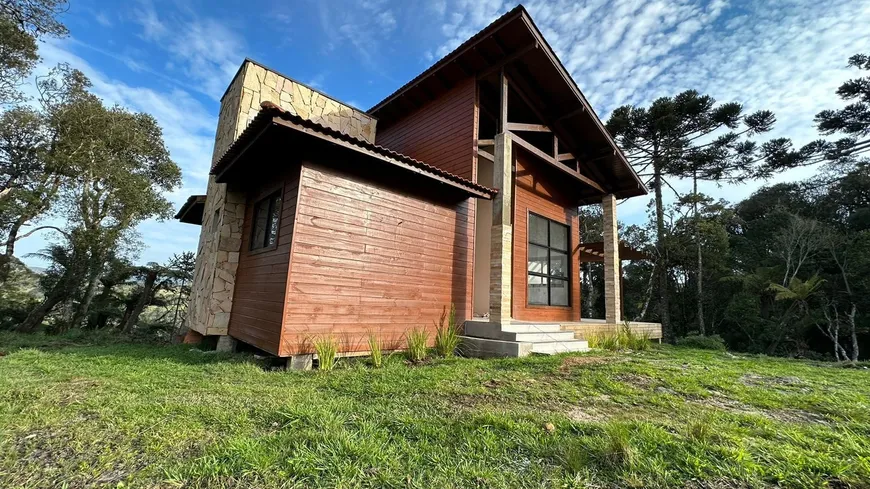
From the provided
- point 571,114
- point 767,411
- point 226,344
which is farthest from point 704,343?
point 226,344

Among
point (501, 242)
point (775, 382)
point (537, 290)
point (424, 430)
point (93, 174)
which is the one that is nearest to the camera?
point (424, 430)

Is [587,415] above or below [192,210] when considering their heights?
below

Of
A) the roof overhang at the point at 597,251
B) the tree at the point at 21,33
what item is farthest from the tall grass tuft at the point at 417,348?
the tree at the point at 21,33

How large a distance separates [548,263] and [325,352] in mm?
5826

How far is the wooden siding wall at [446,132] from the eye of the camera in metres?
7.00

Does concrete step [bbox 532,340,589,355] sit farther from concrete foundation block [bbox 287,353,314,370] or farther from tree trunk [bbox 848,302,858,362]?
tree trunk [bbox 848,302,858,362]

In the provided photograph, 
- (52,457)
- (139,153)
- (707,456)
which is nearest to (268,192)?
(52,457)

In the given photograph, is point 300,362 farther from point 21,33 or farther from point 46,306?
point 21,33

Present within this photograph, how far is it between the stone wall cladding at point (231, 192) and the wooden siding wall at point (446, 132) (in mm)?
1041

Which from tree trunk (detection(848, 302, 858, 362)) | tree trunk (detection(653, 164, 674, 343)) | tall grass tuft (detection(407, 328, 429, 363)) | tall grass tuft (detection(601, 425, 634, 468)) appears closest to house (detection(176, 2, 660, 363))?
tall grass tuft (detection(407, 328, 429, 363))

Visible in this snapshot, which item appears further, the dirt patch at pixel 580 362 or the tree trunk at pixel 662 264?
the tree trunk at pixel 662 264

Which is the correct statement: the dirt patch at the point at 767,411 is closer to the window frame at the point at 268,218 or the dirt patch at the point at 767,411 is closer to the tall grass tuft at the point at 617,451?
the tall grass tuft at the point at 617,451

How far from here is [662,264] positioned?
13.1 metres

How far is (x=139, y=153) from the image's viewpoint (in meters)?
12.6
